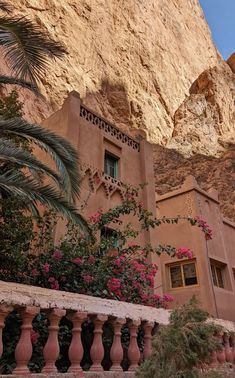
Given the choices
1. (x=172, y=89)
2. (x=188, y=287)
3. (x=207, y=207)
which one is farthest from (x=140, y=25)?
(x=188, y=287)

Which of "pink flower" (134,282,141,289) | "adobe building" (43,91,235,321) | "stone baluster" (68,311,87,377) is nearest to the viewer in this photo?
"stone baluster" (68,311,87,377)

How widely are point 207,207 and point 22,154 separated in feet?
32.3

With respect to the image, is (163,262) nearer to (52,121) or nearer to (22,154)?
(52,121)

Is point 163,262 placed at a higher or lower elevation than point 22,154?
higher

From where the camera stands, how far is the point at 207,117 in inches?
1293

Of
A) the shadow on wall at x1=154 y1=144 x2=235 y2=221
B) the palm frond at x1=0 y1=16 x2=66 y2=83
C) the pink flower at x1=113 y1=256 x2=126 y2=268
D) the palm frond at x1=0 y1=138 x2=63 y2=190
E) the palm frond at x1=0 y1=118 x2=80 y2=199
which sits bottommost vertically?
the pink flower at x1=113 y1=256 x2=126 y2=268

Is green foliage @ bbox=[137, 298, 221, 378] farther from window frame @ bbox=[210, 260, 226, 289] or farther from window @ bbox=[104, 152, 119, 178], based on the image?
window frame @ bbox=[210, 260, 226, 289]

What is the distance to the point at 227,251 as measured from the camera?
13.8 meters

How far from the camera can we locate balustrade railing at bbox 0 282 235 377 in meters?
2.50

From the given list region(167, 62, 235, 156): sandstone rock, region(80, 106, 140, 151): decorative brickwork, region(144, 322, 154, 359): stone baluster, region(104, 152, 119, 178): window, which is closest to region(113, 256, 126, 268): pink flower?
region(144, 322, 154, 359): stone baluster

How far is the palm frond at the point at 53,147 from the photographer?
5.74 m

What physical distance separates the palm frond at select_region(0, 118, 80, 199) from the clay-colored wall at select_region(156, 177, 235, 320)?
7233 mm

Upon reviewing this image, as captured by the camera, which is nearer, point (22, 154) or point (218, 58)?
point (22, 154)

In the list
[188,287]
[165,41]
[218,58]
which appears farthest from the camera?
[218,58]
